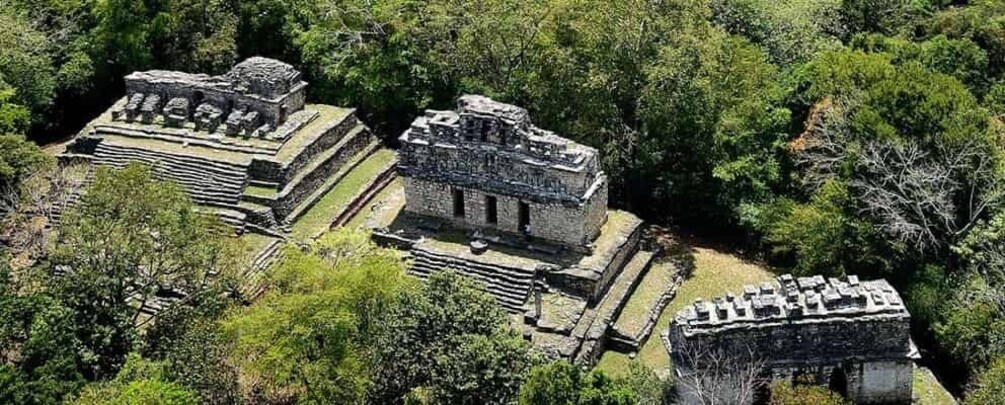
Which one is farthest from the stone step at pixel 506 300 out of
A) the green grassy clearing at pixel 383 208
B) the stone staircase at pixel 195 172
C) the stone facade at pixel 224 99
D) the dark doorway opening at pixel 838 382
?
the stone facade at pixel 224 99

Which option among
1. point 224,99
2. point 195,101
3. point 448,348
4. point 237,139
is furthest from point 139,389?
point 195,101

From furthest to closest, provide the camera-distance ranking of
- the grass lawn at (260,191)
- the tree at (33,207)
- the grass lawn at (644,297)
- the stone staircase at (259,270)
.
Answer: the grass lawn at (260,191)
the tree at (33,207)
the stone staircase at (259,270)
the grass lawn at (644,297)

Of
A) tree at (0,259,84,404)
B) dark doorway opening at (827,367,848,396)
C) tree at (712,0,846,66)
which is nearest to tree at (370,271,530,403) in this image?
dark doorway opening at (827,367,848,396)

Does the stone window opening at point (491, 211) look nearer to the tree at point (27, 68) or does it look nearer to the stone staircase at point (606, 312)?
the stone staircase at point (606, 312)

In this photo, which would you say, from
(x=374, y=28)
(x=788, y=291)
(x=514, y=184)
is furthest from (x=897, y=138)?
(x=374, y=28)

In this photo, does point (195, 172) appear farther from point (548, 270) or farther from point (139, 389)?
point (139, 389)

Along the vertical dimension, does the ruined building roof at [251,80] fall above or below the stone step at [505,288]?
above

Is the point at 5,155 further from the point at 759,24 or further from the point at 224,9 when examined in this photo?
the point at 759,24
